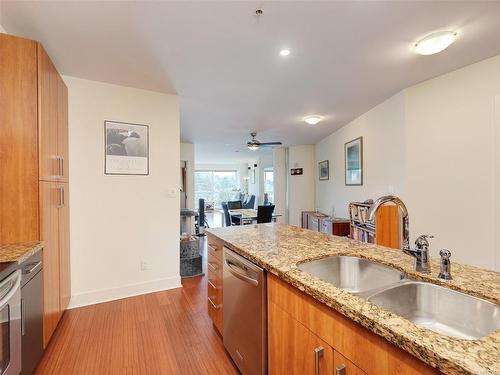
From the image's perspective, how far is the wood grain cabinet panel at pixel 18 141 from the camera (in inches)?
65.4

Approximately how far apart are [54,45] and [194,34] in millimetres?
1190

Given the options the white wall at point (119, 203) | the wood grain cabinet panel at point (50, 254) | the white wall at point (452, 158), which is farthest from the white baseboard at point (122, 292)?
the white wall at point (452, 158)

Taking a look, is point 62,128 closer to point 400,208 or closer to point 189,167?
point 400,208

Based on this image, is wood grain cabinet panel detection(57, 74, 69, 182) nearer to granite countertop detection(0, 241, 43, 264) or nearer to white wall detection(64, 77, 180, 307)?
white wall detection(64, 77, 180, 307)

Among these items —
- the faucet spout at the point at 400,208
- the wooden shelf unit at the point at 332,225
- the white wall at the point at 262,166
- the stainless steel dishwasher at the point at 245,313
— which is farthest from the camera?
the white wall at the point at 262,166

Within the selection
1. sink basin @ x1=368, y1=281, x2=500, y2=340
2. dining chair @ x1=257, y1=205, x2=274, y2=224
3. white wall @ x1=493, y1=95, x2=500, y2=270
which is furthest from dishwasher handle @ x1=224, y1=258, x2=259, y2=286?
dining chair @ x1=257, y1=205, x2=274, y2=224

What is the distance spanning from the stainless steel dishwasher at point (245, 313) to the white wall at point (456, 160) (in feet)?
7.83

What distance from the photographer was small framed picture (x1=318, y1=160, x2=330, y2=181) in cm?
569

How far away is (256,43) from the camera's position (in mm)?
2020

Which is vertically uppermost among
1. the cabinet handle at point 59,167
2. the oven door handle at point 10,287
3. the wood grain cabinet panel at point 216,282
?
the cabinet handle at point 59,167

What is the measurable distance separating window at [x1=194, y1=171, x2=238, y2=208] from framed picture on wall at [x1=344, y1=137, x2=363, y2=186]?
820cm

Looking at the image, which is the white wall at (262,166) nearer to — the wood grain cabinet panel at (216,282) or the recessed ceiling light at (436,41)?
the recessed ceiling light at (436,41)

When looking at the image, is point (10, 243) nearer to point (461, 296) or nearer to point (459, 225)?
point (461, 296)

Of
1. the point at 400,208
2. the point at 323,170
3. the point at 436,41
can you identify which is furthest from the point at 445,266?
the point at 323,170
